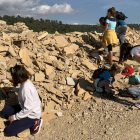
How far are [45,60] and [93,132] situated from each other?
2680 mm

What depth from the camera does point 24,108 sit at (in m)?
2.83

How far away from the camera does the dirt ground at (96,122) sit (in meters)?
2.96

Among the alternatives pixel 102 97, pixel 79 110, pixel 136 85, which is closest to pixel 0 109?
pixel 79 110

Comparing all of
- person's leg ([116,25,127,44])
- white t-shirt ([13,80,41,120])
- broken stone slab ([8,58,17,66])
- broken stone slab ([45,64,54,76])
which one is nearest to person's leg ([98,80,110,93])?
broken stone slab ([45,64,54,76])

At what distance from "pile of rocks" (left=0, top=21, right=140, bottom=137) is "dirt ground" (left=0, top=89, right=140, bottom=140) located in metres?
0.24

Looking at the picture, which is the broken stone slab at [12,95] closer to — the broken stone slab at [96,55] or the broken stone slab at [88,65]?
the broken stone slab at [88,65]

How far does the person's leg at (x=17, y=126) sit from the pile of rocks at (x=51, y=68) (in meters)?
0.23

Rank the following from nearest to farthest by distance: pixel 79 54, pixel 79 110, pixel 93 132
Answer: pixel 93 132 → pixel 79 110 → pixel 79 54

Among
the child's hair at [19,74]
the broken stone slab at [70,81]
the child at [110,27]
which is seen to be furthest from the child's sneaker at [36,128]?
the child at [110,27]

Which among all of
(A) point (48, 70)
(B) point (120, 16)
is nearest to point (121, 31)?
(B) point (120, 16)

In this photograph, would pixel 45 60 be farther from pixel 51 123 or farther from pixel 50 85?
pixel 51 123

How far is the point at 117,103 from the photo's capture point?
13.3 ft

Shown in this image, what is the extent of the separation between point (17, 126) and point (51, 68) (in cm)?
218

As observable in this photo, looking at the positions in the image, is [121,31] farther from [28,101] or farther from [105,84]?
[28,101]
